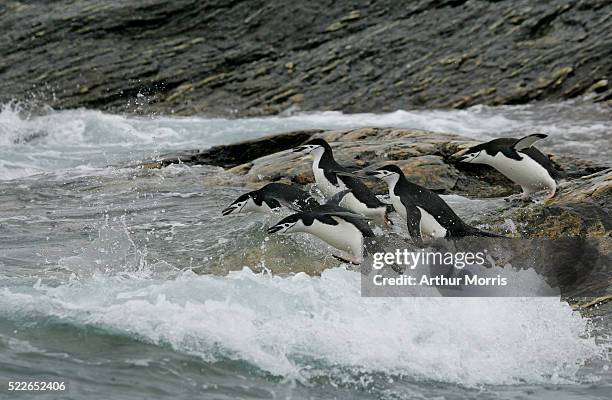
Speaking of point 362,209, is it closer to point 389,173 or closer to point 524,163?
point 389,173

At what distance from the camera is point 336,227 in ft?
24.8

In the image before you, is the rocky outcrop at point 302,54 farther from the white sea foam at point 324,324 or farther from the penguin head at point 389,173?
the white sea foam at point 324,324

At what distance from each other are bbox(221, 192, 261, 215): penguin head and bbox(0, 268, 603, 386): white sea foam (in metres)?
1.55

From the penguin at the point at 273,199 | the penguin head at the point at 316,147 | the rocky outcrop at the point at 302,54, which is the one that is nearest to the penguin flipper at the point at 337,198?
the penguin at the point at 273,199

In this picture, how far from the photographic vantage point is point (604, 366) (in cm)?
609

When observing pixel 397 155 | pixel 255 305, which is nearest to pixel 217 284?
pixel 255 305

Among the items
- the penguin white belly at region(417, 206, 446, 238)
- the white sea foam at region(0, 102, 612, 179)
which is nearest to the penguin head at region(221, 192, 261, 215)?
the penguin white belly at region(417, 206, 446, 238)

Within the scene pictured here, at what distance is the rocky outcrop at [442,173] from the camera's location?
25.6 ft

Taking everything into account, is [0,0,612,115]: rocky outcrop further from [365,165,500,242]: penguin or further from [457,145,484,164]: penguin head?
[365,165,500,242]: penguin

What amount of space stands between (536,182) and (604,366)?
8.55ft

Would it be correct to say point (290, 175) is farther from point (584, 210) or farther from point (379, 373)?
point (379, 373)

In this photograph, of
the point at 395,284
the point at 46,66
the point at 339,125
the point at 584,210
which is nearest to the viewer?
the point at 395,284

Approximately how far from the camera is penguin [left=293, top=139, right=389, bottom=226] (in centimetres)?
827

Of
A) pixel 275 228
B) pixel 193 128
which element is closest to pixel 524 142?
pixel 275 228
